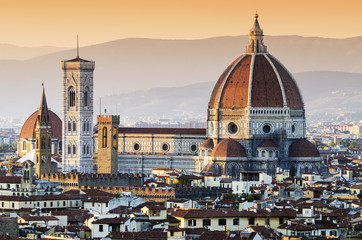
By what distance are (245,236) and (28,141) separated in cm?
10019

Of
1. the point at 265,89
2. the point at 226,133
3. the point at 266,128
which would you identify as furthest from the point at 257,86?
the point at 226,133

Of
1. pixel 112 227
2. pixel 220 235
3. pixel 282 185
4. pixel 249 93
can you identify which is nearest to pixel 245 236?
pixel 220 235

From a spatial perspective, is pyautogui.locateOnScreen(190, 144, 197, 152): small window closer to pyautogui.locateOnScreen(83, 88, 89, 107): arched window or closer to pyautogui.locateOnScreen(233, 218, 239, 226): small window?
pyautogui.locateOnScreen(83, 88, 89, 107): arched window

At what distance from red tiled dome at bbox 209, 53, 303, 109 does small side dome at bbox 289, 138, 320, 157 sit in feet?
13.3

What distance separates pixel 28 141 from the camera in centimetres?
16125

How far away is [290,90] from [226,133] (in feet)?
23.3

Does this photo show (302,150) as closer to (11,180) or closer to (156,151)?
(156,151)

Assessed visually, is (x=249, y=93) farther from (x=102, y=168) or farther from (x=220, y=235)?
(x=220, y=235)

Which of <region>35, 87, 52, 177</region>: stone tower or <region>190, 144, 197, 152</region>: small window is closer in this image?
<region>35, 87, 52, 177</region>: stone tower

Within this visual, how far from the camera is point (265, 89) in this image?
140500 millimetres

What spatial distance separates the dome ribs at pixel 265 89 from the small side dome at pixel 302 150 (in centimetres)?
406

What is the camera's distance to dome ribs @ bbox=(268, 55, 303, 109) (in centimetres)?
14088

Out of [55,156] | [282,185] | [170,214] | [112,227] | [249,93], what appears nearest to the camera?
[112,227]

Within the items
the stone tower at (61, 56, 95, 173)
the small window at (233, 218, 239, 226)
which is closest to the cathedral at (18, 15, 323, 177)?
the stone tower at (61, 56, 95, 173)
